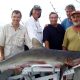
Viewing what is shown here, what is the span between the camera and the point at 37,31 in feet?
18.8

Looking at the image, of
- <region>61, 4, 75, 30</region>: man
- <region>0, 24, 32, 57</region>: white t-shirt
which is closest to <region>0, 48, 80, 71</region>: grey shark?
<region>0, 24, 32, 57</region>: white t-shirt

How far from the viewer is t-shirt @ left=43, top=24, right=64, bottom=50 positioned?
5.84 metres

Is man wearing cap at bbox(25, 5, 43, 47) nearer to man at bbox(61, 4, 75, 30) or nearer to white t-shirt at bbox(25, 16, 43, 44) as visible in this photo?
white t-shirt at bbox(25, 16, 43, 44)

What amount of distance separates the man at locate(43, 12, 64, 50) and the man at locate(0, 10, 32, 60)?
15.6 inches

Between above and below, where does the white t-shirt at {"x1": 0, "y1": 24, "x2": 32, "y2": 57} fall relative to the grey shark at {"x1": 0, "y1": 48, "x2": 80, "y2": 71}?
above

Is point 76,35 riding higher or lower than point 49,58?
higher

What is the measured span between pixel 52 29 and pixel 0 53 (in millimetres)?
1237

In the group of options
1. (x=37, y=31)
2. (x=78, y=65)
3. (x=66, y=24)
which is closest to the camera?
(x=78, y=65)

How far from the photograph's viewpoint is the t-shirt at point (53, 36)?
5836 mm

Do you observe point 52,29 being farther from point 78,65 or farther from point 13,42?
point 78,65

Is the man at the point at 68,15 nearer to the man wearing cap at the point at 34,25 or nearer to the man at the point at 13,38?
the man wearing cap at the point at 34,25

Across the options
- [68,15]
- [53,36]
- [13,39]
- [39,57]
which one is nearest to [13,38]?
[13,39]

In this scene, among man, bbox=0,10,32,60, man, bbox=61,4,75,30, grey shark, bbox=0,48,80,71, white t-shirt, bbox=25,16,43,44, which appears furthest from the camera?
man, bbox=61,4,75,30

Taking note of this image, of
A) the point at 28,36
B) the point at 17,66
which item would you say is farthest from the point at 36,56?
the point at 28,36
